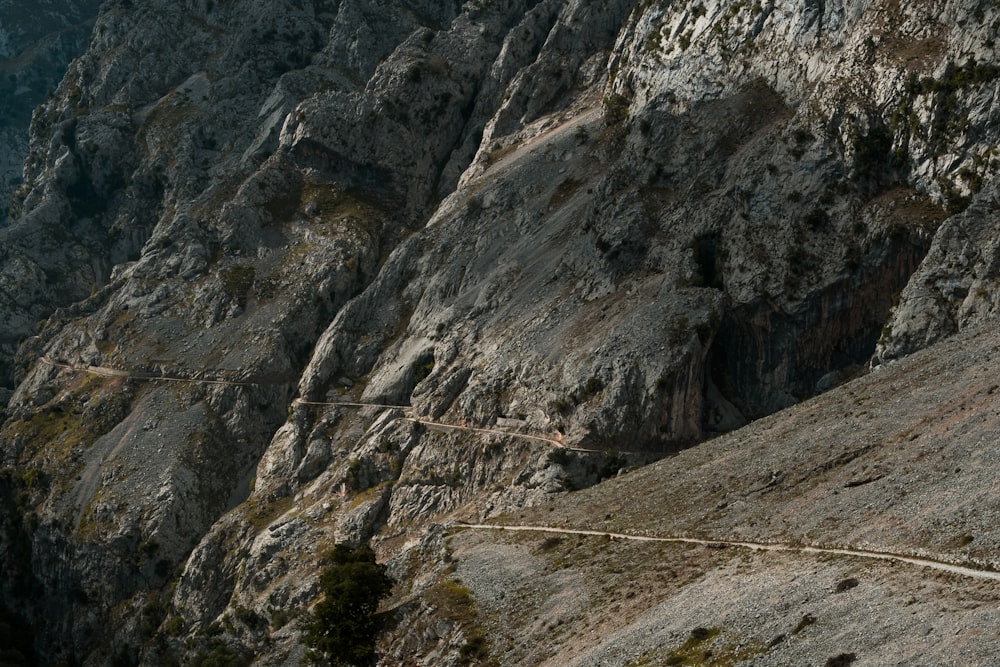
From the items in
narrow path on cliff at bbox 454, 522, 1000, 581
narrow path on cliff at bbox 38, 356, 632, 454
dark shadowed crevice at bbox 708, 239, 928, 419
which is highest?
narrow path on cliff at bbox 38, 356, 632, 454

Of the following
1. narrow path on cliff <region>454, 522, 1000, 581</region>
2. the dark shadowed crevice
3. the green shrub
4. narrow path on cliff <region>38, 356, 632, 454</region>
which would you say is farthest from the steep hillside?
the dark shadowed crevice

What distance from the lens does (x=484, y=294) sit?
11581 cm

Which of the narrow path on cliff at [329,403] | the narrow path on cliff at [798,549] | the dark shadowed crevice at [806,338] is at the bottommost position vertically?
the narrow path on cliff at [798,549]

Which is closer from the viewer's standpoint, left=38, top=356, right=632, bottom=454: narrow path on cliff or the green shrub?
the green shrub

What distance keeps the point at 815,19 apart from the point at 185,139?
474ft

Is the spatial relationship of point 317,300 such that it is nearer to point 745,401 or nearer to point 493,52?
point 493,52

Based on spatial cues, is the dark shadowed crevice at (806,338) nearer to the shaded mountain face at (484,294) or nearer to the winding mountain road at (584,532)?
the shaded mountain face at (484,294)

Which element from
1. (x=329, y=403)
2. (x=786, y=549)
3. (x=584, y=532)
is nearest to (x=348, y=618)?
(x=584, y=532)

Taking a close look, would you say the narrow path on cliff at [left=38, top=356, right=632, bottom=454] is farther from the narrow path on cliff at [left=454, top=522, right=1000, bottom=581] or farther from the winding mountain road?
the narrow path on cliff at [left=454, top=522, right=1000, bottom=581]

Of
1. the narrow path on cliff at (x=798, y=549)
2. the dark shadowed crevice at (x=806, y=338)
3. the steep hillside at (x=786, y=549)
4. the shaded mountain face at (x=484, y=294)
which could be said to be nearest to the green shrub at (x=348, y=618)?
the steep hillside at (x=786, y=549)

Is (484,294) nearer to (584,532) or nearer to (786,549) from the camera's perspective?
(584,532)

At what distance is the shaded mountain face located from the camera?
86688mm

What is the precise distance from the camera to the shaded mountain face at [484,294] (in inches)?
3413

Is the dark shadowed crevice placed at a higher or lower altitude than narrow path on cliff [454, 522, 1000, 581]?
higher
